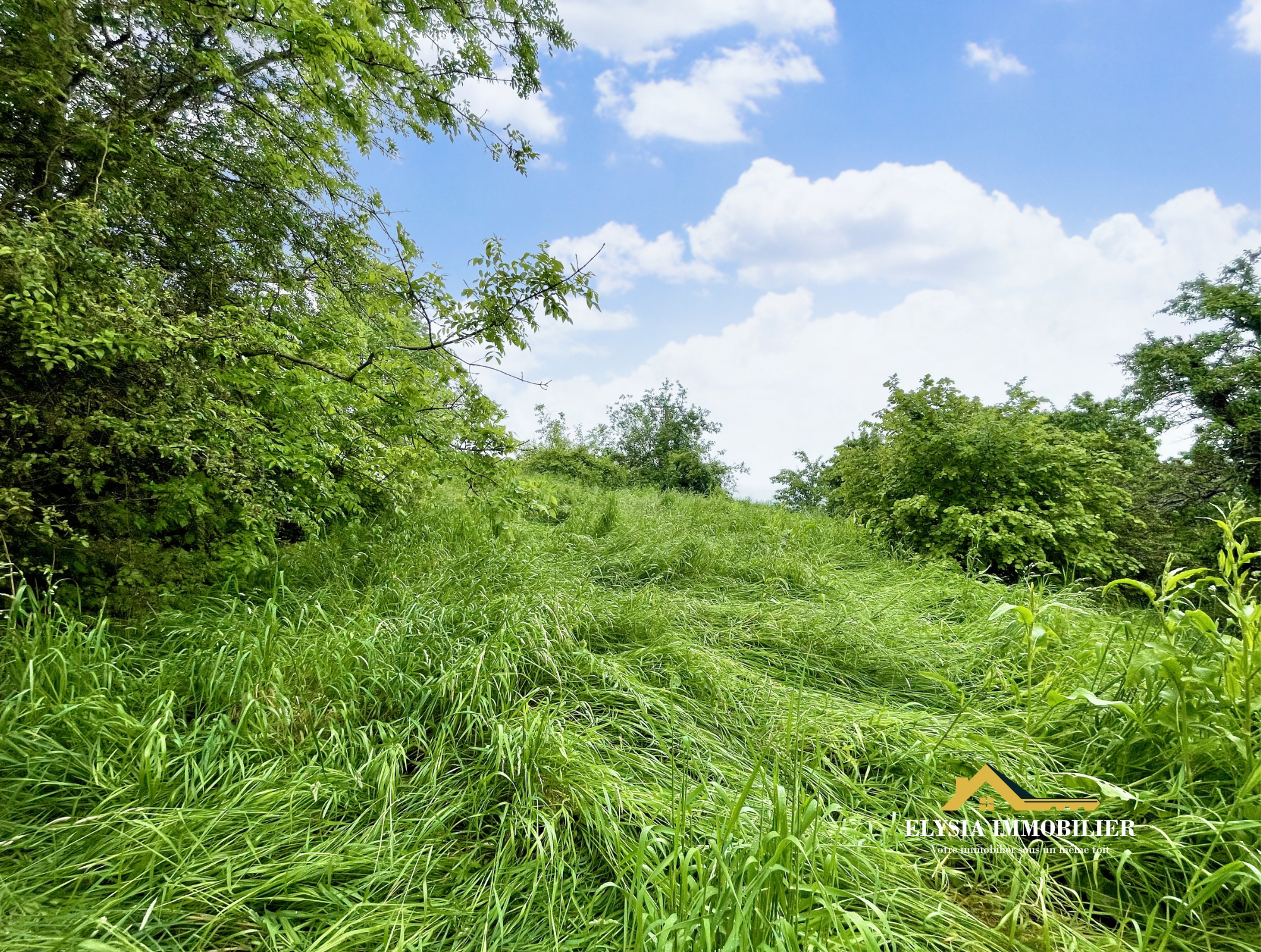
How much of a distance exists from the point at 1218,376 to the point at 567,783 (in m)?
15.2

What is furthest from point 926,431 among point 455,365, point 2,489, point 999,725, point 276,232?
point 2,489

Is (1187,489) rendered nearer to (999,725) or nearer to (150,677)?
(999,725)

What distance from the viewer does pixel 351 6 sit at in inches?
93.1

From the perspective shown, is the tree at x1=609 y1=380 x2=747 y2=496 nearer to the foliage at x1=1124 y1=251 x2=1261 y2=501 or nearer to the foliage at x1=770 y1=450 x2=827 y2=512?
the foliage at x1=770 y1=450 x2=827 y2=512

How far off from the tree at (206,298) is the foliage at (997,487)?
445 cm

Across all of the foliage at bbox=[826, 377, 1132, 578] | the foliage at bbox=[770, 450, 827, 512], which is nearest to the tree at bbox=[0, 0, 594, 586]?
the foliage at bbox=[826, 377, 1132, 578]

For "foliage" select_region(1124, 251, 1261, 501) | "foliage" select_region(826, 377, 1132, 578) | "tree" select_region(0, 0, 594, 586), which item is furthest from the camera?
"foliage" select_region(1124, 251, 1261, 501)

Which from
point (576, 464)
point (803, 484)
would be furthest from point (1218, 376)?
point (576, 464)

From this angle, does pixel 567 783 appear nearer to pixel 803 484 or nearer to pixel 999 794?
pixel 999 794

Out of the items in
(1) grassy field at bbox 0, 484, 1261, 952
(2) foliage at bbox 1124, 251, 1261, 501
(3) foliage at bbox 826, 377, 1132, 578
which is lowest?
(1) grassy field at bbox 0, 484, 1261, 952

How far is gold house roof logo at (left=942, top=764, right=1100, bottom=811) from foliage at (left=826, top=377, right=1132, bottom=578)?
344 centimetres

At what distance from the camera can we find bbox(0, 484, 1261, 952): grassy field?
3.81 ft

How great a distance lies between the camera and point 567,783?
157 centimetres

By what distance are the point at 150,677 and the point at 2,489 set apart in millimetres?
873
